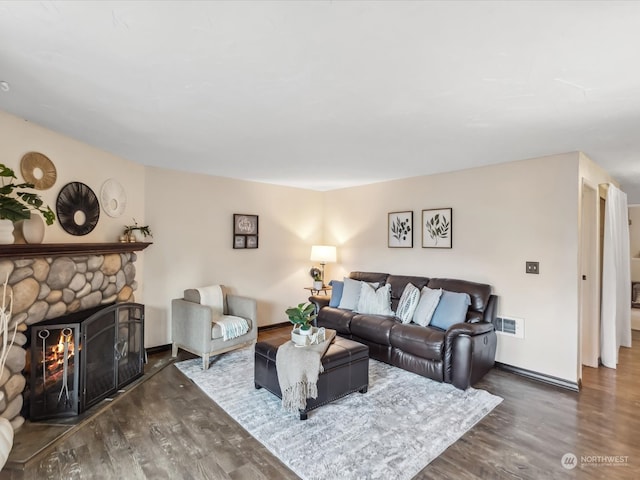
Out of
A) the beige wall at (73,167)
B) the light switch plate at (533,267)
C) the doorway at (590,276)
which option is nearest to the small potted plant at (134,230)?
Answer: the beige wall at (73,167)

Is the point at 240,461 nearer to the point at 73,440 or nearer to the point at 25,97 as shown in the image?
the point at 73,440

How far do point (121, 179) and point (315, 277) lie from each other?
3042 mm

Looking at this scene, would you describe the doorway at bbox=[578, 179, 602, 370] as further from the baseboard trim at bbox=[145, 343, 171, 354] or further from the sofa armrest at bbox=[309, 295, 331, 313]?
the baseboard trim at bbox=[145, 343, 171, 354]

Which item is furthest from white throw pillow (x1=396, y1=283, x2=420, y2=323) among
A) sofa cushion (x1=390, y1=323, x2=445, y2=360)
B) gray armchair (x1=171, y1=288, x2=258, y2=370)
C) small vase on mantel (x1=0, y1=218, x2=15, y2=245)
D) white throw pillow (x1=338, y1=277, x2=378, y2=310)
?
small vase on mantel (x1=0, y1=218, x2=15, y2=245)

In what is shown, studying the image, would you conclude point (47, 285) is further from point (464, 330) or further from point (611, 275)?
point (611, 275)

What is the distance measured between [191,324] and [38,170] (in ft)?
6.57

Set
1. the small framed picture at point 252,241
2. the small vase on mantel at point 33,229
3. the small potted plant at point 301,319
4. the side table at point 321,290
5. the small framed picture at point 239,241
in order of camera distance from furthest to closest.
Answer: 1. the side table at point 321,290
2. the small framed picture at point 252,241
3. the small framed picture at point 239,241
4. the small potted plant at point 301,319
5. the small vase on mantel at point 33,229

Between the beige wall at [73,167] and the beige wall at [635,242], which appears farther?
the beige wall at [635,242]

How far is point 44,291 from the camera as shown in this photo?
254 centimetres

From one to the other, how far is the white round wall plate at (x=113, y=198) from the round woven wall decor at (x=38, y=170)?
57cm

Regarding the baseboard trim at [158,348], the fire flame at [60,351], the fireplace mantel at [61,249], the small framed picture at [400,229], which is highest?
the small framed picture at [400,229]

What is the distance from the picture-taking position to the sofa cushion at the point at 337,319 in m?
3.99

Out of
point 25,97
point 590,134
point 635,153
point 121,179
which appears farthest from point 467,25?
point 121,179

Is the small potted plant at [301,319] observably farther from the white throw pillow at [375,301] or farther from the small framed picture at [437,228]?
the small framed picture at [437,228]
